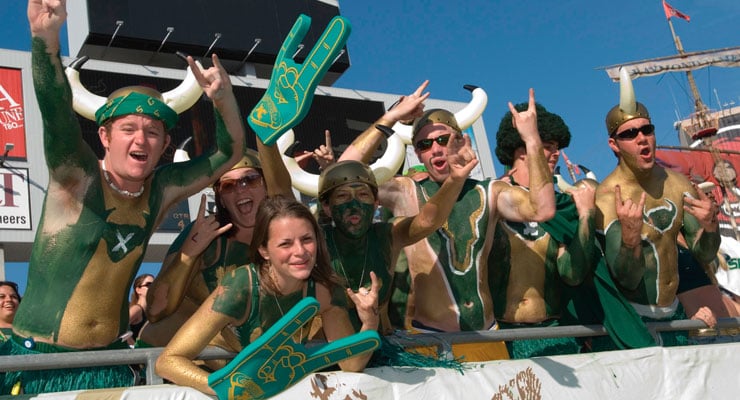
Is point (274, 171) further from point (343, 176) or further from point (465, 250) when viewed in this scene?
point (465, 250)

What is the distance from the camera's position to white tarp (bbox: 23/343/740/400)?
2.56 m

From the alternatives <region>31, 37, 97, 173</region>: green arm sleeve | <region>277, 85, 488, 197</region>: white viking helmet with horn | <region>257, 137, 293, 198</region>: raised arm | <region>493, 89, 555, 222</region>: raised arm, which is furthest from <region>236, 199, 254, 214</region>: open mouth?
<region>493, 89, 555, 222</region>: raised arm

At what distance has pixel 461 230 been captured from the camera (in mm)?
3568

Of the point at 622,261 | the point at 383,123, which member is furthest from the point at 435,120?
the point at 622,261

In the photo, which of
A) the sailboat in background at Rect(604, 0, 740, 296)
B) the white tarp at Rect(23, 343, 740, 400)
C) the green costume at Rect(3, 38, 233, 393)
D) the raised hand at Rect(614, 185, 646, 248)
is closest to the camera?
the white tarp at Rect(23, 343, 740, 400)

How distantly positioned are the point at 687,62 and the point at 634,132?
42644 mm

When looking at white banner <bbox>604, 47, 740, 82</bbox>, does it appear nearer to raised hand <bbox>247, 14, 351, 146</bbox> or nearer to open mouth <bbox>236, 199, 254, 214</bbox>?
open mouth <bbox>236, 199, 254, 214</bbox>

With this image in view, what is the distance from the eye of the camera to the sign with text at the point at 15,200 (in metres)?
14.2

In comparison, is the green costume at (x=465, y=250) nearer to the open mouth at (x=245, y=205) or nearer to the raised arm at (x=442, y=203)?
the raised arm at (x=442, y=203)

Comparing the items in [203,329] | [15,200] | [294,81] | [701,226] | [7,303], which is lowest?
[203,329]

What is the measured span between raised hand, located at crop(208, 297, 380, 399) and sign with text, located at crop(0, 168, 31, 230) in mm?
13294

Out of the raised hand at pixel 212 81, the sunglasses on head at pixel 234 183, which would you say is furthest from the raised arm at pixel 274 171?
the raised hand at pixel 212 81

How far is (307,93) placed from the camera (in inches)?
117

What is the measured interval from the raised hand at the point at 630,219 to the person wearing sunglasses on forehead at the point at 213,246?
152 cm
